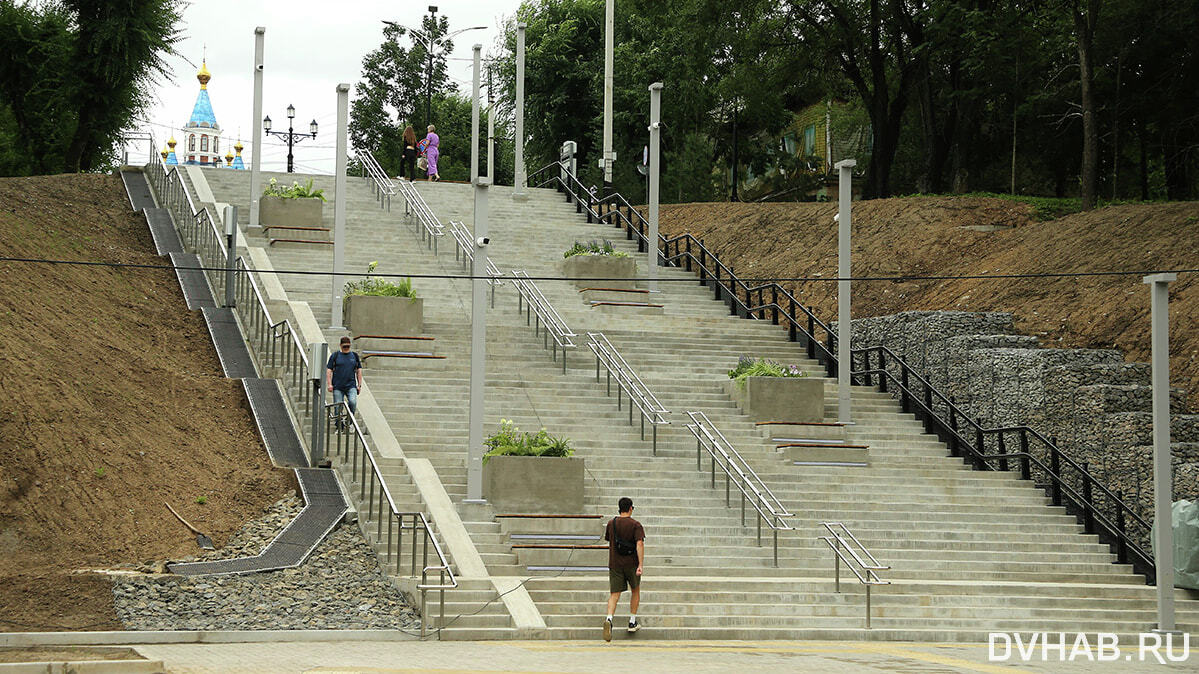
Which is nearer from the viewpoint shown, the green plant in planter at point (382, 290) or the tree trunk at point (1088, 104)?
the green plant in planter at point (382, 290)

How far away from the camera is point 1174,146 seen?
39.1 metres

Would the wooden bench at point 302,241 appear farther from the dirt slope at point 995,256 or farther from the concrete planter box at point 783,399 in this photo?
the concrete planter box at point 783,399

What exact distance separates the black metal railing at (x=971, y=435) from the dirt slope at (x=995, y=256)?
1793mm

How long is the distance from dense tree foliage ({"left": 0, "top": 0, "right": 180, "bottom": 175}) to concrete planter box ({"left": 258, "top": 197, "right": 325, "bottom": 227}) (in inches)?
582

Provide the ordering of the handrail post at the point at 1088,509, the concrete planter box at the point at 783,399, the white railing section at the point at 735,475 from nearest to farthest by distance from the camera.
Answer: the white railing section at the point at 735,475 → the handrail post at the point at 1088,509 → the concrete planter box at the point at 783,399

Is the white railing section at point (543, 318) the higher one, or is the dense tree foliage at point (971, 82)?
the dense tree foliage at point (971, 82)

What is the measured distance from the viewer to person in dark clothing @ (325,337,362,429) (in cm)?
1891

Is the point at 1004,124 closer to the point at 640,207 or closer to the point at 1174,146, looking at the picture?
the point at 1174,146

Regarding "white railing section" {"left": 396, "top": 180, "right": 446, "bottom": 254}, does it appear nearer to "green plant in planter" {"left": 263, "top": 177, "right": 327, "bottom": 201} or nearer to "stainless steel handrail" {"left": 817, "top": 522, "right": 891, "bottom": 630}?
"green plant in planter" {"left": 263, "top": 177, "right": 327, "bottom": 201}

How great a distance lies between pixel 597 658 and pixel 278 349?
1138 centimetres

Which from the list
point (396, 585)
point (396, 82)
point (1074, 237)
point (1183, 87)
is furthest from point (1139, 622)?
point (396, 82)

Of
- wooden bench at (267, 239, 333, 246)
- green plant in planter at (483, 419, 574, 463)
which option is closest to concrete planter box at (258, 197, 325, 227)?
wooden bench at (267, 239, 333, 246)

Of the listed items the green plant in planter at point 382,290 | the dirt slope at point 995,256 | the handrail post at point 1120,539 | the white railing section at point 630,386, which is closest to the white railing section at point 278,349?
the green plant in planter at point 382,290

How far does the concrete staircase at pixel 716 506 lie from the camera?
1535cm
